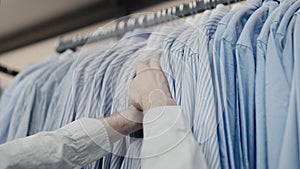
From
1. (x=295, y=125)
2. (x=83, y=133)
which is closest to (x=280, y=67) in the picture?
(x=295, y=125)

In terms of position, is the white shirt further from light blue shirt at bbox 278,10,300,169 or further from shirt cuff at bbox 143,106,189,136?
light blue shirt at bbox 278,10,300,169

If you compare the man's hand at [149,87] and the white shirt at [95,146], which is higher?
the man's hand at [149,87]

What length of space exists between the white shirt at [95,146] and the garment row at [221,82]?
28 mm

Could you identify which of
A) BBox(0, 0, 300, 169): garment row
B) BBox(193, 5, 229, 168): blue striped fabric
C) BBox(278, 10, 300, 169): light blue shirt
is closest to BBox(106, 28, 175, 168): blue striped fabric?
BBox(0, 0, 300, 169): garment row

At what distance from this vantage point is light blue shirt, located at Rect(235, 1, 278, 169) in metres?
0.52

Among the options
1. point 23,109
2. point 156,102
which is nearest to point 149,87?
point 156,102

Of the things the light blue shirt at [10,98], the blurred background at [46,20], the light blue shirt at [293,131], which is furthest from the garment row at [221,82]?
the blurred background at [46,20]

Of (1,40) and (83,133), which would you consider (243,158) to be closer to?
(83,133)

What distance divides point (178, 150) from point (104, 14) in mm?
755

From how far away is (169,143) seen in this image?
1.63 feet

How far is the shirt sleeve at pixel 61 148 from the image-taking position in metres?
0.53

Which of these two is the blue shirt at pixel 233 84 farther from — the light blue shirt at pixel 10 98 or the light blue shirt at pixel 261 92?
the light blue shirt at pixel 10 98

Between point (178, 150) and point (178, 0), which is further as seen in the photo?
point (178, 0)

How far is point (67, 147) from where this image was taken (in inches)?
22.0
